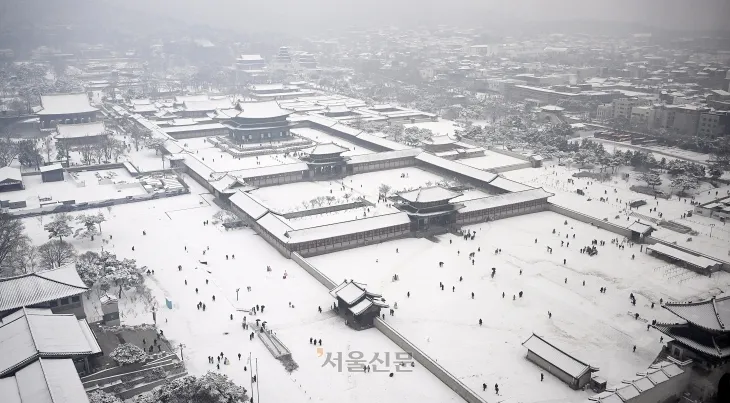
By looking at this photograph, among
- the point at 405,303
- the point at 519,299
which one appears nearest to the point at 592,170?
the point at 519,299

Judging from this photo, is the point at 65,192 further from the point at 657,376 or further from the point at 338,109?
the point at 657,376

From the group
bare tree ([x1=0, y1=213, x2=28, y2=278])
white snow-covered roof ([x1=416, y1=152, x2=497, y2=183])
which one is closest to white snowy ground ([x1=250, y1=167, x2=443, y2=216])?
white snow-covered roof ([x1=416, y1=152, x2=497, y2=183])

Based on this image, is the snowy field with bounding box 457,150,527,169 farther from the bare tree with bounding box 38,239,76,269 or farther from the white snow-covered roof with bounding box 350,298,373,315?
the bare tree with bounding box 38,239,76,269

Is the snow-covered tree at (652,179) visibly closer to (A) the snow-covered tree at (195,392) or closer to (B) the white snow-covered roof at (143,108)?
(A) the snow-covered tree at (195,392)

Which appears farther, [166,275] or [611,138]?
[611,138]

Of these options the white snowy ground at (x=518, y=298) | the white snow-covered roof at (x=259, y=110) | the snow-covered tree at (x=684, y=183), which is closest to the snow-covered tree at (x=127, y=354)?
the white snowy ground at (x=518, y=298)

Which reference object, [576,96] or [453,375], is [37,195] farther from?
[576,96]

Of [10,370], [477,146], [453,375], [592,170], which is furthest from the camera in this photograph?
[477,146]
